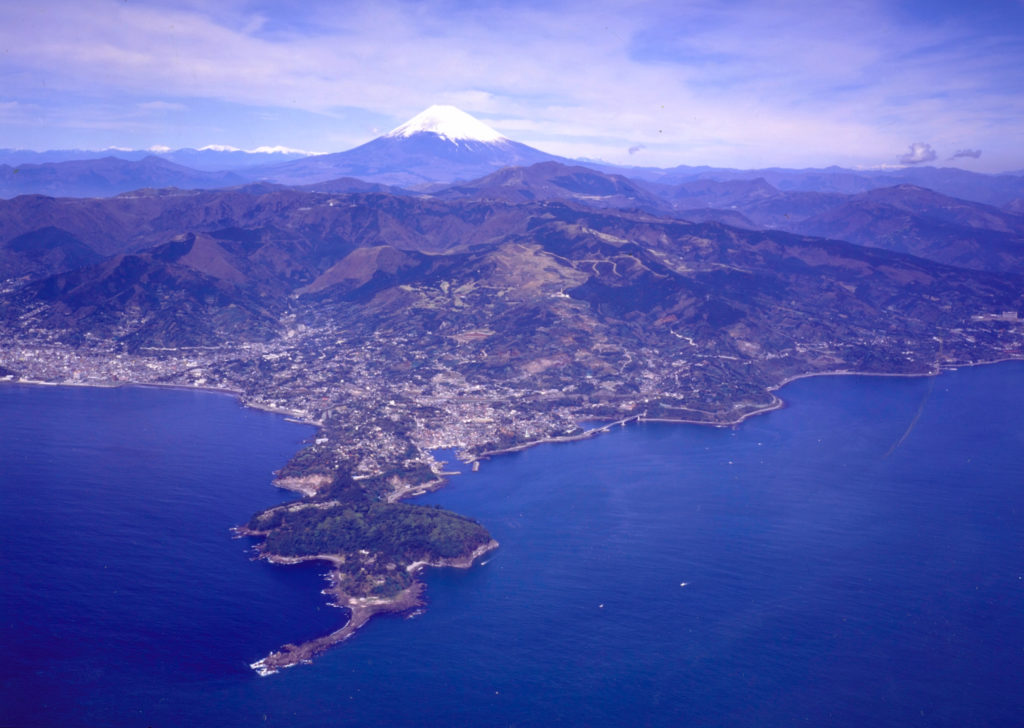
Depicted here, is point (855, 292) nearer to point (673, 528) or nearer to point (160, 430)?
point (673, 528)

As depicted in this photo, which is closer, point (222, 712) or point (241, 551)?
point (222, 712)

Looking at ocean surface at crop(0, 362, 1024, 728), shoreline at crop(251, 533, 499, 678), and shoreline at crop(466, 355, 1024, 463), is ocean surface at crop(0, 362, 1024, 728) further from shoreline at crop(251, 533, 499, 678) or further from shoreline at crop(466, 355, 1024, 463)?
shoreline at crop(466, 355, 1024, 463)

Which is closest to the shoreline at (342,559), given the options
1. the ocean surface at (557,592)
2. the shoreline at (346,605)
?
the shoreline at (346,605)

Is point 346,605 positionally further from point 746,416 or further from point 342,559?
point 746,416

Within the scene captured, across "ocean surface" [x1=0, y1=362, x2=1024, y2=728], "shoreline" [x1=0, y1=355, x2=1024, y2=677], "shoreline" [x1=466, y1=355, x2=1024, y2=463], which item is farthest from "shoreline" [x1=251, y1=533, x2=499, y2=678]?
"shoreline" [x1=466, y1=355, x2=1024, y2=463]

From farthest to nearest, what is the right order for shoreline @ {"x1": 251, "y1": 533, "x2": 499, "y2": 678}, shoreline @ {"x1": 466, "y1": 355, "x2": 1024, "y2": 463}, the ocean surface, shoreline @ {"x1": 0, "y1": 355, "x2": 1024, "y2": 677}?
shoreline @ {"x1": 466, "y1": 355, "x2": 1024, "y2": 463} → shoreline @ {"x1": 0, "y1": 355, "x2": 1024, "y2": 677} → shoreline @ {"x1": 251, "y1": 533, "x2": 499, "y2": 678} → the ocean surface

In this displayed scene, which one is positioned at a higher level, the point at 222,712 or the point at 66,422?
the point at 66,422

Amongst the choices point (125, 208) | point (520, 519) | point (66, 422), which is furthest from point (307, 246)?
point (520, 519)

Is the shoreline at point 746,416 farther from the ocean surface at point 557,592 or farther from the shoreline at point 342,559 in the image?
the ocean surface at point 557,592
